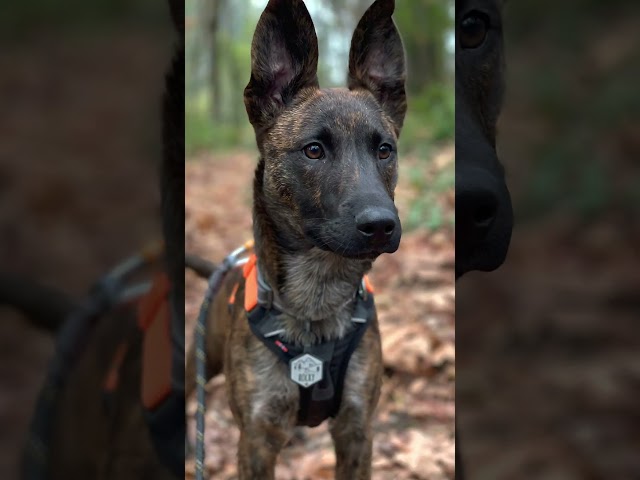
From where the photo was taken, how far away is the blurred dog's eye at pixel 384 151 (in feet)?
9.13

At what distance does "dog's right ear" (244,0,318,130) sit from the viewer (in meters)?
2.64

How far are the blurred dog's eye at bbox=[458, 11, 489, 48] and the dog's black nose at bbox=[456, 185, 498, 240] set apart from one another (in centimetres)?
50

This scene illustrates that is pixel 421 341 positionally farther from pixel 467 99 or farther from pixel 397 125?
pixel 467 99

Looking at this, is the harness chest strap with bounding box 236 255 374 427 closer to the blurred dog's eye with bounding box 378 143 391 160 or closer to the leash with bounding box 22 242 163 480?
the blurred dog's eye with bounding box 378 143 391 160

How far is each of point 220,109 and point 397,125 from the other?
61.4 feet

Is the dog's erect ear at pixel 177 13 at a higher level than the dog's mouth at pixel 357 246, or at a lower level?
higher

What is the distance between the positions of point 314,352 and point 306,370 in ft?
0.32

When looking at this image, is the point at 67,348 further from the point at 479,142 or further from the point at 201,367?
the point at 201,367

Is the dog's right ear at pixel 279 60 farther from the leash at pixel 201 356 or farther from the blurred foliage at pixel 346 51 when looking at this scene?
the blurred foliage at pixel 346 51

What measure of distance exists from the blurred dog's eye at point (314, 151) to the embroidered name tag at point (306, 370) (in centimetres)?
97

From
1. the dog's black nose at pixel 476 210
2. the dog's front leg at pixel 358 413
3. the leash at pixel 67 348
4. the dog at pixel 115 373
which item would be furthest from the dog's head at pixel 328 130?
the leash at pixel 67 348

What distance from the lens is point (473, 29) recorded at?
6.81 ft

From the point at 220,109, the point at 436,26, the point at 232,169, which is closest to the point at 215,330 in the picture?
the point at 436,26

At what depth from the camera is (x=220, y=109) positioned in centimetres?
2098
